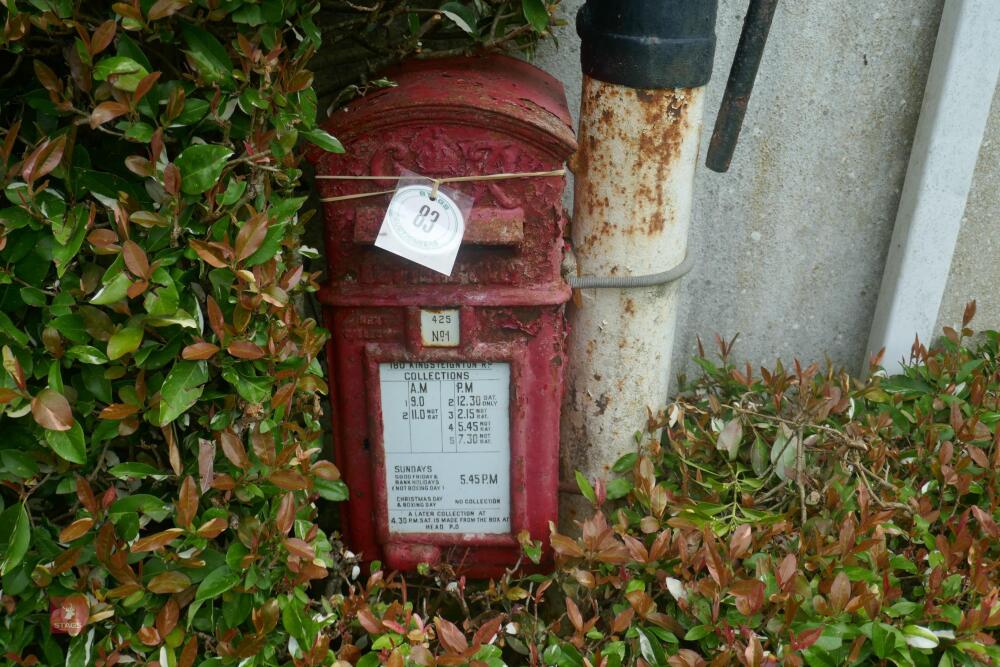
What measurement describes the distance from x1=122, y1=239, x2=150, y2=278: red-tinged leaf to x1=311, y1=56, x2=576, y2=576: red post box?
1.65 feet

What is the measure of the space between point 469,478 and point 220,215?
865 mm

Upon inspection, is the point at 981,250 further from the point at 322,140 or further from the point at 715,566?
the point at 322,140

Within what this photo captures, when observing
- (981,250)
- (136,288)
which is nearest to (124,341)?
(136,288)

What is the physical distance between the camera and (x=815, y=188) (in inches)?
91.8

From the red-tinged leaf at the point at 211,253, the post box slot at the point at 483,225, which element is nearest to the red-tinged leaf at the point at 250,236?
the red-tinged leaf at the point at 211,253

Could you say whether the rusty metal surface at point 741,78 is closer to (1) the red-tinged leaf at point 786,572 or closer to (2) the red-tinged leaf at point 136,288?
(1) the red-tinged leaf at point 786,572

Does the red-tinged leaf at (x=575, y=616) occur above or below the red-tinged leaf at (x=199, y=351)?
below

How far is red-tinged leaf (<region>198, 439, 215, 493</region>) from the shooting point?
1333 mm

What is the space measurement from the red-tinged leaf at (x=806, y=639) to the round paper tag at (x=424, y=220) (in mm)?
972

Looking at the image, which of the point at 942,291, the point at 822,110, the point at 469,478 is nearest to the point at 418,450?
the point at 469,478

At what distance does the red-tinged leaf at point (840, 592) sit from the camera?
158 centimetres

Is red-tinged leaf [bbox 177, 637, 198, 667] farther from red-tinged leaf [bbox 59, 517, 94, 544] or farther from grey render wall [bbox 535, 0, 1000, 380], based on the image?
grey render wall [bbox 535, 0, 1000, 380]

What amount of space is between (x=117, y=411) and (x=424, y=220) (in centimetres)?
66

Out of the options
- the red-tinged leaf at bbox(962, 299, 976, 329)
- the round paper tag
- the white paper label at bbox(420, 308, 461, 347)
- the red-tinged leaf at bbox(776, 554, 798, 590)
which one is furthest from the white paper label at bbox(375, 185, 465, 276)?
the red-tinged leaf at bbox(962, 299, 976, 329)
